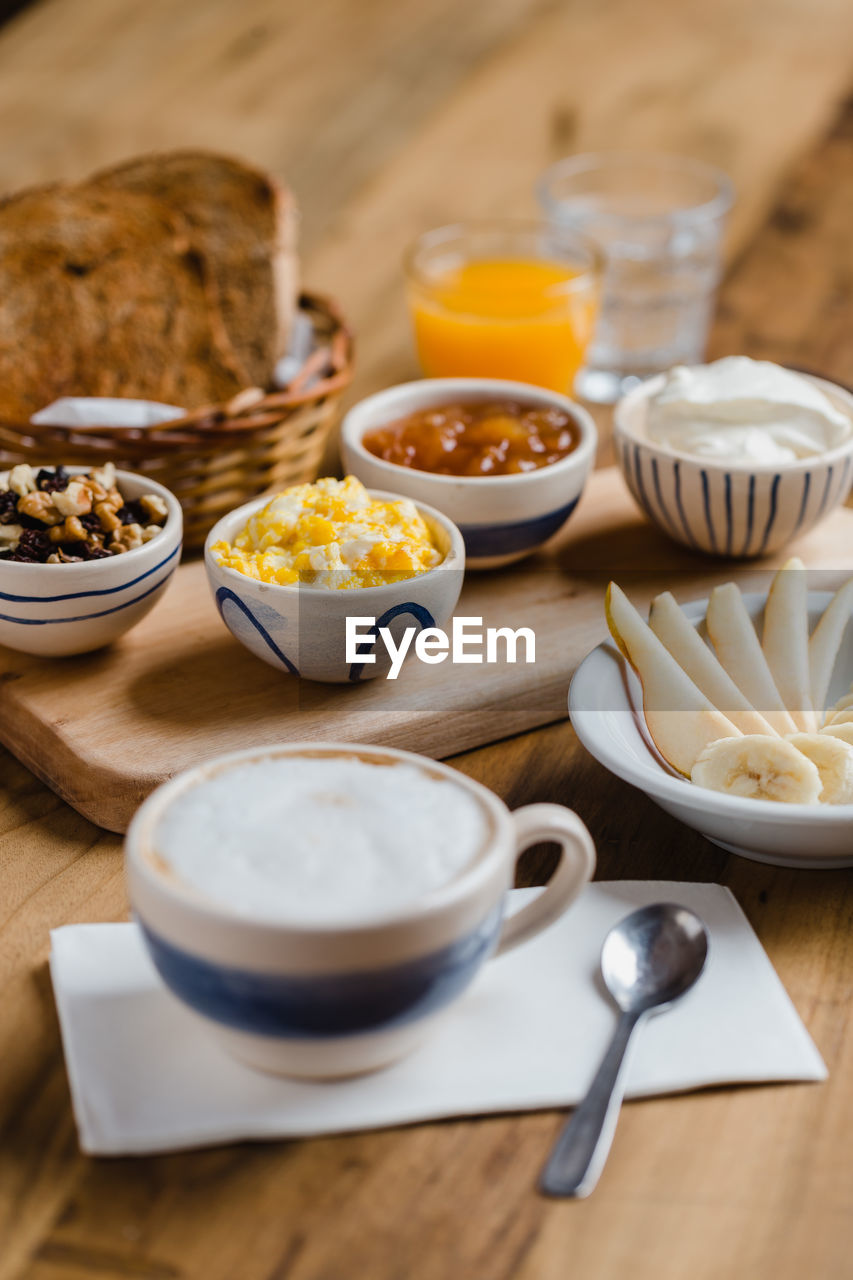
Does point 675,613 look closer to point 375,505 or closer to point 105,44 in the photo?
point 375,505

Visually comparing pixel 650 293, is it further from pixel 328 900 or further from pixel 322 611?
pixel 328 900

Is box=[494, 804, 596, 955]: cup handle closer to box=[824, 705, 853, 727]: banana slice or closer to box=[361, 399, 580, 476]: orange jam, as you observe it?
box=[824, 705, 853, 727]: banana slice

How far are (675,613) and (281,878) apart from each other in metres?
0.70

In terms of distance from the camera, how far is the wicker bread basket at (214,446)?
Answer: 178 centimetres

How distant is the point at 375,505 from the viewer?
5.20 ft

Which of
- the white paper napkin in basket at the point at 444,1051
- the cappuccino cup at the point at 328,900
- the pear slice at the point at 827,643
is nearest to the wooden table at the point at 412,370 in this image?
the white paper napkin in basket at the point at 444,1051

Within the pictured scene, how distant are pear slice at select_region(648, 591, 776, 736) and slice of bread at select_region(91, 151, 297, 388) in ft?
3.36

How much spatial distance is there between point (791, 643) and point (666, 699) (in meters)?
0.20

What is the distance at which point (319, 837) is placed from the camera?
992mm

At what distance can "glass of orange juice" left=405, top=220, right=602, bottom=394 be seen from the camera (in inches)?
90.4
